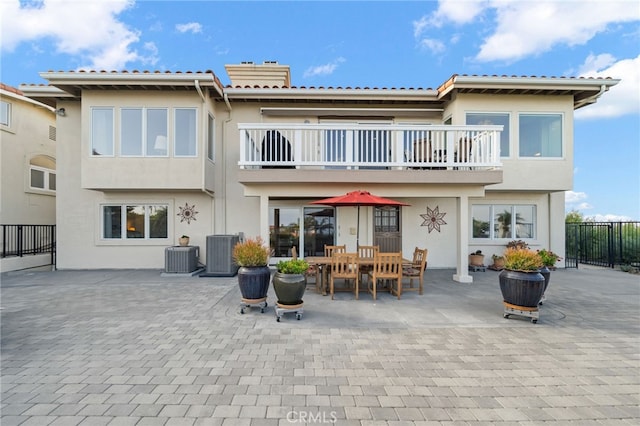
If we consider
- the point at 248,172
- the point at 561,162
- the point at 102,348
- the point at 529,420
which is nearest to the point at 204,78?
the point at 248,172

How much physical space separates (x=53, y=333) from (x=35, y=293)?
349cm

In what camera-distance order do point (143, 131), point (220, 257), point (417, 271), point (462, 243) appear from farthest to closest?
point (143, 131), point (220, 257), point (462, 243), point (417, 271)

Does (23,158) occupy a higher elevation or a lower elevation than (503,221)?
higher

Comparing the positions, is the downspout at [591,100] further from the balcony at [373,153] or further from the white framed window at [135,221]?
the white framed window at [135,221]

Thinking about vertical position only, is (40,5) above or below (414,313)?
above

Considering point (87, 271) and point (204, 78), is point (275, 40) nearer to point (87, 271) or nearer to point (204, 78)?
point (204, 78)

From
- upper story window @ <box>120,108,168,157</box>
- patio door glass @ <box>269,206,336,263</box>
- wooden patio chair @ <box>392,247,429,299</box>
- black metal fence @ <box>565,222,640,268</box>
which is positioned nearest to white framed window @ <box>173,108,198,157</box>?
upper story window @ <box>120,108,168,157</box>

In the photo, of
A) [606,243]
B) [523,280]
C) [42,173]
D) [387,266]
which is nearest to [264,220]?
[387,266]

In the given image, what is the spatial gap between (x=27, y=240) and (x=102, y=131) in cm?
541

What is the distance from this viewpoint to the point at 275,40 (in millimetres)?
13570

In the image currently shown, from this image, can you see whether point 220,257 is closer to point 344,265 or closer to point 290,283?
point 344,265

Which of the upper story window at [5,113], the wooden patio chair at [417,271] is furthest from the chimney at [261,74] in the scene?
the wooden patio chair at [417,271]

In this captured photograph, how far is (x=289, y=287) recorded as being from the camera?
196 inches

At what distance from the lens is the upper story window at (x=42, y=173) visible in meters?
11.9
